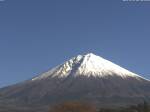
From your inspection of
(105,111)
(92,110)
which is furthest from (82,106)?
(105,111)

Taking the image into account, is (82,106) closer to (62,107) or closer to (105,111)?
(62,107)

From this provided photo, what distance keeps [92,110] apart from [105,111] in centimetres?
2698

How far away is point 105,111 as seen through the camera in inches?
5315

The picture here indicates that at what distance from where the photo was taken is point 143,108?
135375mm

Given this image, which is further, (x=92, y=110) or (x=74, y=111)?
(x=92, y=110)

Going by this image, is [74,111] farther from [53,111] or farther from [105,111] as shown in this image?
[105,111]

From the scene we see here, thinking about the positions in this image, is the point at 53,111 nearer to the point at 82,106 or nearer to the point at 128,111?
the point at 82,106

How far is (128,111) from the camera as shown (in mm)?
134500

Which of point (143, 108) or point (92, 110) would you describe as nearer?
point (143, 108)

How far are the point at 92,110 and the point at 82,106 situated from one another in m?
5.05

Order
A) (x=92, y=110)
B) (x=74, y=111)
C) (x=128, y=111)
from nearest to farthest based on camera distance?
(x=128, y=111) → (x=74, y=111) → (x=92, y=110)

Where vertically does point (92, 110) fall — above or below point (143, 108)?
above

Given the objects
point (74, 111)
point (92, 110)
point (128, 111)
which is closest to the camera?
point (128, 111)

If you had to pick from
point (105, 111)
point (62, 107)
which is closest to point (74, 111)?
point (62, 107)
